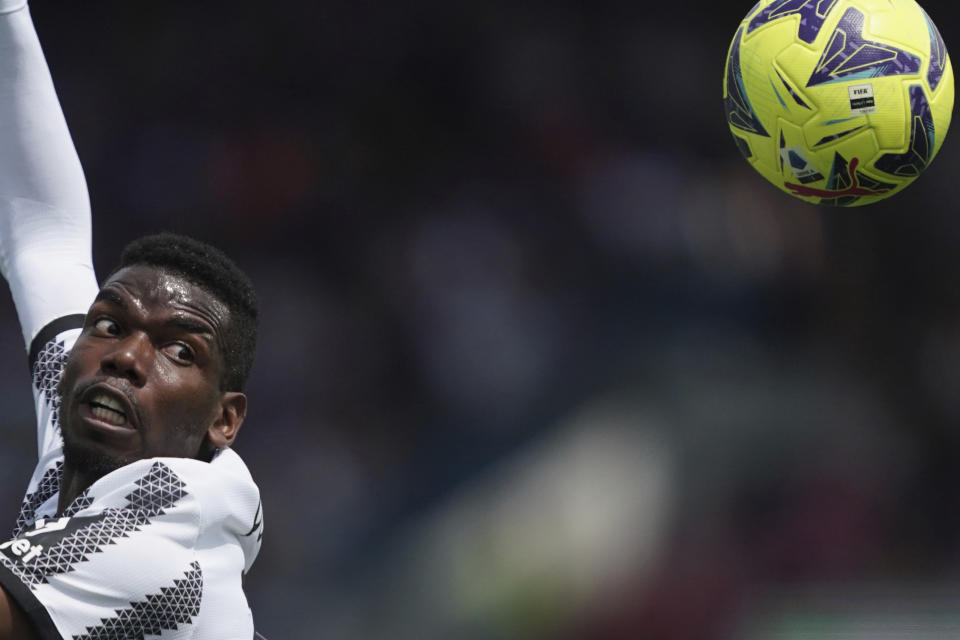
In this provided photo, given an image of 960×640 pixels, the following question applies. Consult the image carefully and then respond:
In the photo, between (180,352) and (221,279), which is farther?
(221,279)

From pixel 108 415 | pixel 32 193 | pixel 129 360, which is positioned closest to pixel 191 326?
pixel 129 360

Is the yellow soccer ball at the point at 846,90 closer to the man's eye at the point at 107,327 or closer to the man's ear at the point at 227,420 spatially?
the man's ear at the point at 227,420

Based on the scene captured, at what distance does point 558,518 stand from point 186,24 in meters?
4.42

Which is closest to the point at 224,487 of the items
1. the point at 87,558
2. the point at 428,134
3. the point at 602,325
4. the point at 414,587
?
the point at 87,558

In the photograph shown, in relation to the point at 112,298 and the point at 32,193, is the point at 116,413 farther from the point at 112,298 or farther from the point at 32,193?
the point at 32,193

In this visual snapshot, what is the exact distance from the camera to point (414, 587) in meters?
7.01

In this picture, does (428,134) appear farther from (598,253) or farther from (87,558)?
(87,558)

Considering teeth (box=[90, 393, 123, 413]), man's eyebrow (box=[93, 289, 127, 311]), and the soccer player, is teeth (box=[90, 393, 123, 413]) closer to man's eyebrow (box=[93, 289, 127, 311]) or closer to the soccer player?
the soccer player

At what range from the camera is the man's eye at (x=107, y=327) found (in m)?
2.78

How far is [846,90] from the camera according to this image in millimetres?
3758

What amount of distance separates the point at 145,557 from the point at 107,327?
23.4 inches

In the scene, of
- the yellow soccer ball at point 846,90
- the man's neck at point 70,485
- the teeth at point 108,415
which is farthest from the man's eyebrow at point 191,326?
the yellow soccer ball at point 846,90

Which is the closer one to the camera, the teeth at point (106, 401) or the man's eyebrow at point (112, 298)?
the teeth at point (106, 401)

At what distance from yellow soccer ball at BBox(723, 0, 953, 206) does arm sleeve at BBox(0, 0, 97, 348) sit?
2.06 m
